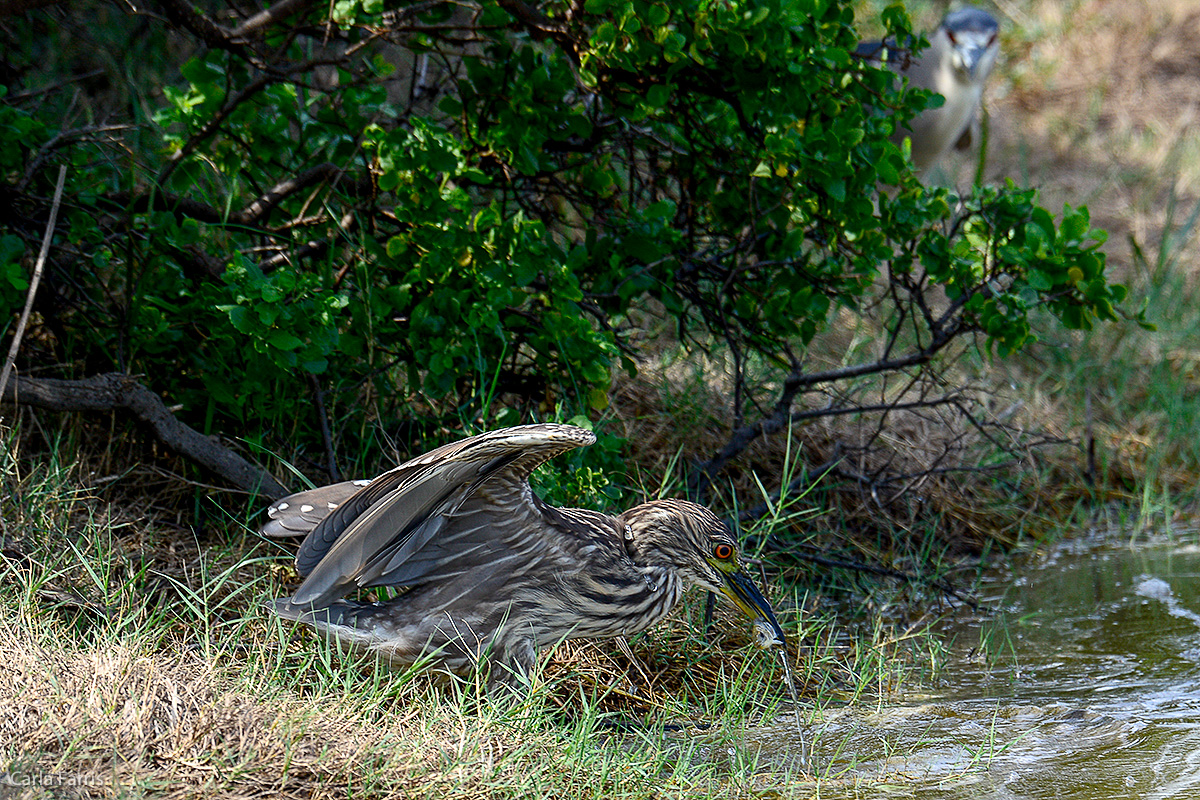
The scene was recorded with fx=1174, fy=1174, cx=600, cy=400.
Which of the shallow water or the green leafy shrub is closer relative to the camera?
the shallow water

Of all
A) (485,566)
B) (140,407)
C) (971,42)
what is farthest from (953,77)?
(140,407)

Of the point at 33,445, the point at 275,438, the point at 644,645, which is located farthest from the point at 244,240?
the point at 644,645

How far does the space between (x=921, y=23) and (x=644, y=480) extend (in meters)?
7.27

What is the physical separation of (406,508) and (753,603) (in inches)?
41.9

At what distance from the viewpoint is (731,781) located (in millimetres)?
2775

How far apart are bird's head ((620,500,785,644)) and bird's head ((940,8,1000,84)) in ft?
18.0

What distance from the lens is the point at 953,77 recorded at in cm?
792

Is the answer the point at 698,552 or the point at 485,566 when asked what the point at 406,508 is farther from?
the point at 698,552

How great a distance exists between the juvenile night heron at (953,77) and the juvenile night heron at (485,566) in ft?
15.4

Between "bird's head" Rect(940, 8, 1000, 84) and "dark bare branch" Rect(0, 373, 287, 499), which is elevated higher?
"bird's head" Rect(940, 8, 1000, 84)

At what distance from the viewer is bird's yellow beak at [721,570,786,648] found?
335cm

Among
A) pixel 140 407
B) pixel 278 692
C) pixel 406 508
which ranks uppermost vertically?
pixel 140 407

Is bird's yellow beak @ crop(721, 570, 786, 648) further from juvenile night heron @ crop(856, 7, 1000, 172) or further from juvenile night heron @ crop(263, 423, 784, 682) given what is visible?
juvenile night heron @ crop(856, 7, 1000, 172)

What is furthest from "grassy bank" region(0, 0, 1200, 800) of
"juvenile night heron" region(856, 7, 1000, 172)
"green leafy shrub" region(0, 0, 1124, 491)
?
"juvenile night heron" region(856, 7, 1000, 172)
